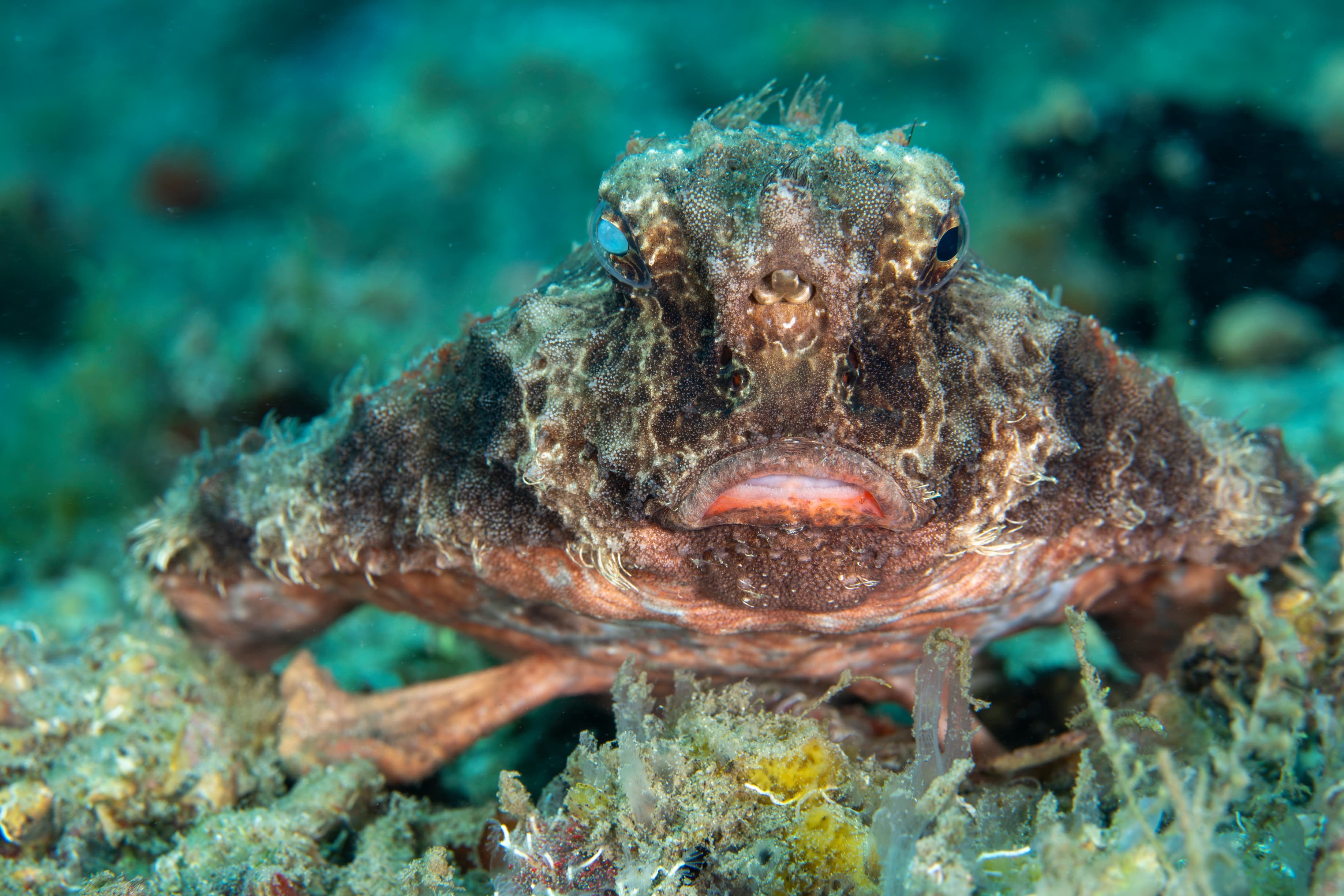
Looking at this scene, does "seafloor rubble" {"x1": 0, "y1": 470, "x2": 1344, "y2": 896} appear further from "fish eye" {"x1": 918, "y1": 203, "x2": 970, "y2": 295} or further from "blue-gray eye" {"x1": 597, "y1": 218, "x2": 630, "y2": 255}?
"blue-gray eye" {"x1": 597, "y1": 218, "x2": 630, "y2": 255}

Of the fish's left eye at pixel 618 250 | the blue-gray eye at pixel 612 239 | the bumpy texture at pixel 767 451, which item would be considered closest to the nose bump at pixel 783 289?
the bumpy texture at pixel 767 451

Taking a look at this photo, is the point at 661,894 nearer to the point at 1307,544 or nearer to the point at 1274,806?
the point at 1274,806

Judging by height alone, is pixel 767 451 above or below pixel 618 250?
below

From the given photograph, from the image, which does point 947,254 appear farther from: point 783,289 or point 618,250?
point 618,250

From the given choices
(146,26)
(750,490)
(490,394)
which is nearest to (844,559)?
(750,490)

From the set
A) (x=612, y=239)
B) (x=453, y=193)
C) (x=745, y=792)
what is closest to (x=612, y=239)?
(x=612, y=239)

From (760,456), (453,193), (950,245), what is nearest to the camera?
(760,456)
